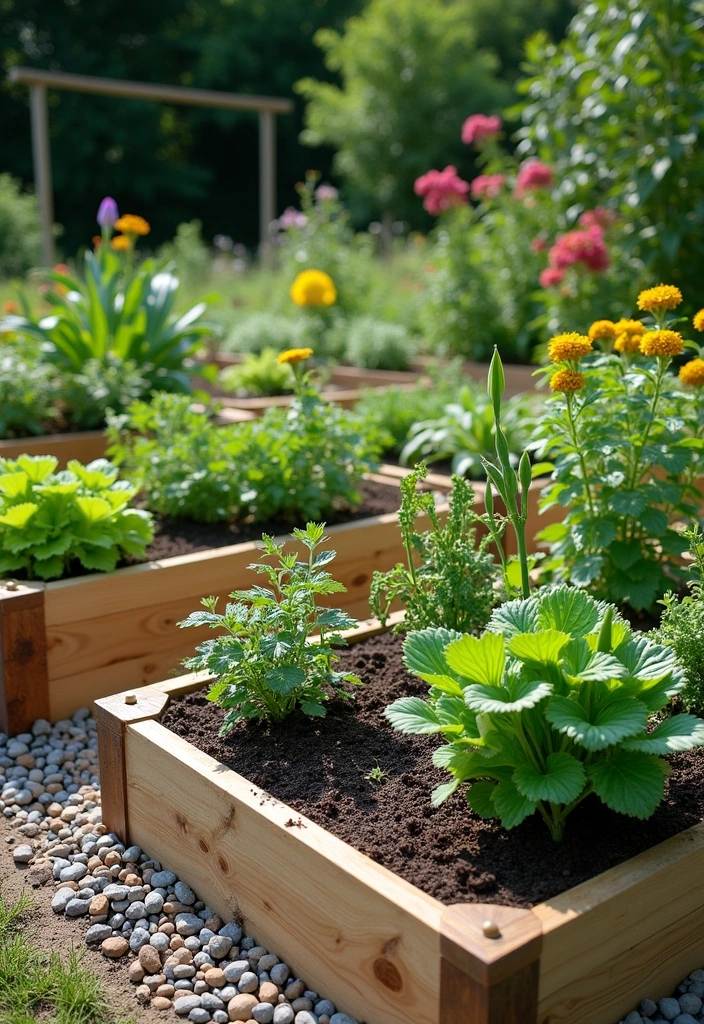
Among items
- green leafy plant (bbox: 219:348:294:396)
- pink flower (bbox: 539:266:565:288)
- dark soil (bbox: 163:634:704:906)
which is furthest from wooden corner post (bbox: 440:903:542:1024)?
green leafy plant (bbox: 219:348:294:396)

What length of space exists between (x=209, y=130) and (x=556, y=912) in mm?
24714

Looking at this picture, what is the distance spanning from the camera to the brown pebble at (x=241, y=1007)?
1691mm

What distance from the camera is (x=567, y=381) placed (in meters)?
2.12

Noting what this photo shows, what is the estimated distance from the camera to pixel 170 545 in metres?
3.27

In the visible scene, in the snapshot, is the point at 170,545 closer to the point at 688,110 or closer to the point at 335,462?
the point at 335,462

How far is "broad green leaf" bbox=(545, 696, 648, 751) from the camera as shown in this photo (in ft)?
4.94

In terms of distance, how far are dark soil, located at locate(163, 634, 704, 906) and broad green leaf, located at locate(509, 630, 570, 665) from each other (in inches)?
13.4

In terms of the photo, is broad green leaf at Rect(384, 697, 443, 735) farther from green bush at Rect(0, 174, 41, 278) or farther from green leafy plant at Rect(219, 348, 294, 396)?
green bush at Rect(0, 174, 41, 278)

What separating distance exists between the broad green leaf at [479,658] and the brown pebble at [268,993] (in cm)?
67

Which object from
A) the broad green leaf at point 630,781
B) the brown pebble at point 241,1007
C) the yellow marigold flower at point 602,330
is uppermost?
the yellow marigold flower at point 602,330

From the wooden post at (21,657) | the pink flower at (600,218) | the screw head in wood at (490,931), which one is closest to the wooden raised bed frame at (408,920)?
the screw head in wood at (490,931)

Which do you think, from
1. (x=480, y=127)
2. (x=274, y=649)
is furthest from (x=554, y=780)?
(x=480, y=127)

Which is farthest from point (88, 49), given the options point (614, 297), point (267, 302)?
point (614, 297)

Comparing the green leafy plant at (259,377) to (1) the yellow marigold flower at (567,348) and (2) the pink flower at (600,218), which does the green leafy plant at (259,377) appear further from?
(1) the yellow marigold flower at (567,348)
